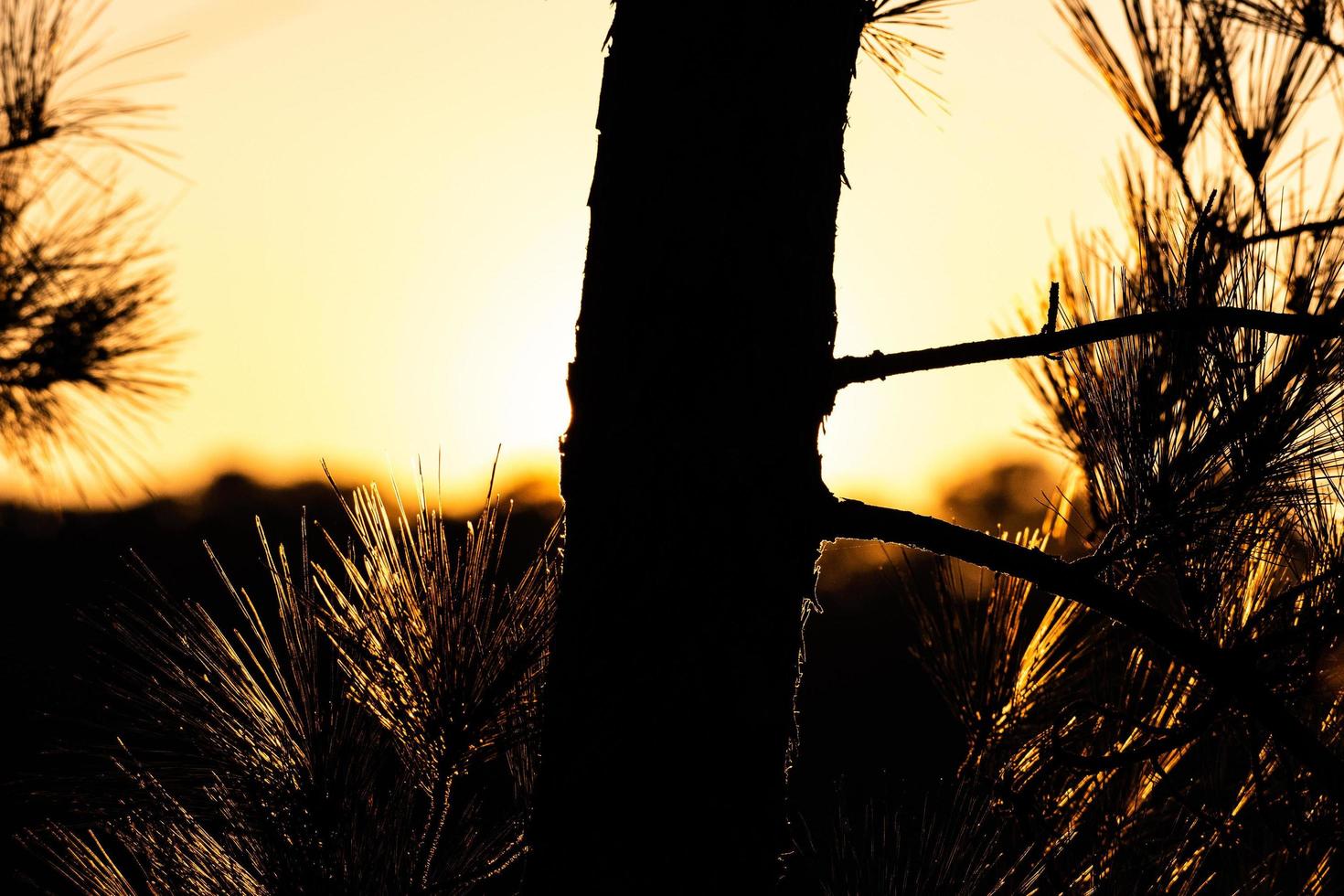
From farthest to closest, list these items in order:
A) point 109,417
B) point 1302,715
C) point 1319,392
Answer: point 109,417 < point 1302,715 < point 1319,392

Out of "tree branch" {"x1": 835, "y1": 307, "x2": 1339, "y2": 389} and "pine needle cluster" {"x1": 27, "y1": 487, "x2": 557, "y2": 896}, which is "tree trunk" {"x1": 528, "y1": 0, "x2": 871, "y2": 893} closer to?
"tree branch" {"x1": 835, "y1": 307, "x2": 1339, "y2": 389}

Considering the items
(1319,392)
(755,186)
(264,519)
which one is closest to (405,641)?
(755,186)

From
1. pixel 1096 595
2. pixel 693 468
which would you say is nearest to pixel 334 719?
pixel 693 468

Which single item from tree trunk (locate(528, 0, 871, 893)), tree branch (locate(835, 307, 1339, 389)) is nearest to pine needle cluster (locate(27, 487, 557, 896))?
tree trunk (locate(528, 0, 871, 893))

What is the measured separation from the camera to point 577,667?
0.86 meters

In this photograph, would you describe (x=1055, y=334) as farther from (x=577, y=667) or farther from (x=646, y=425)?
(x=577, y=667)

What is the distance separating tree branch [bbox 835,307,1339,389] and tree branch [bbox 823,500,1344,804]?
13cm

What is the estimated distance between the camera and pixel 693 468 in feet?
2.78

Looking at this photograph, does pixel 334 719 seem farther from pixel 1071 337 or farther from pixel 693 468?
pixel 1071 337

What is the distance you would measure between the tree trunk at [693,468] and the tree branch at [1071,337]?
2.6 inches

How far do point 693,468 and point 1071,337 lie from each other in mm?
347

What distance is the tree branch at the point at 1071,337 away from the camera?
89 centimetres

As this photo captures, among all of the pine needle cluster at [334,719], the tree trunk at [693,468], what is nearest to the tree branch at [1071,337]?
the tree trunk at [693,468]

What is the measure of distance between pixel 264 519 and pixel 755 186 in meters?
7.65
